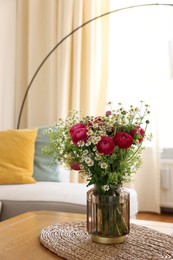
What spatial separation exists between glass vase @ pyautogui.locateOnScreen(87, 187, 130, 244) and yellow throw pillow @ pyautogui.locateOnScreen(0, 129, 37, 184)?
131 centimetres

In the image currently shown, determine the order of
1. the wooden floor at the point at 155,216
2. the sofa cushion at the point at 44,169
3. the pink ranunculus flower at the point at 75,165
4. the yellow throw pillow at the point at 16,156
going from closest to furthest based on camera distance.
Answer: the pink ranunculus flower at the point at 75,165 < the yellow throw pillow at the point at 16,156 < the sofa cushion at the point at 44,169 < the wooden floor at the point at 155,216

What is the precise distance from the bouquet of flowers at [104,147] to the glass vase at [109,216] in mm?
27

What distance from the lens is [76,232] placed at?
1144mm

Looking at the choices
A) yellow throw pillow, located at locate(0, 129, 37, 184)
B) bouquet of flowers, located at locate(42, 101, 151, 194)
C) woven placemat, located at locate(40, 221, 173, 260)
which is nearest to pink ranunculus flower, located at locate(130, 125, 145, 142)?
bouquet of flowers, located at locate(42, 101, 151, 194)

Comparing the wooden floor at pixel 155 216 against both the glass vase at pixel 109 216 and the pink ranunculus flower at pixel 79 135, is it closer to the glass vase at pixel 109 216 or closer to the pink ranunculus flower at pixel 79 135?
the glass vase at pixel 109 216

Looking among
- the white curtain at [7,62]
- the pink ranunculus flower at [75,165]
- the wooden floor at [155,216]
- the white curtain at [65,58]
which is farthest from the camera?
the white curtain at [7,62]

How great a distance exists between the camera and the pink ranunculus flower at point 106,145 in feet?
3.09

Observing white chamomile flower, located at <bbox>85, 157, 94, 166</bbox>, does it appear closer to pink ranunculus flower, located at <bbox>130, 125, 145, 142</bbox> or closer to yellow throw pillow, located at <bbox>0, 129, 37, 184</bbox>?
pink ranunculus flower, located at <bbox>130, 125, 145, 142</bbox>

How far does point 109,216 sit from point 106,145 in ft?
0.75

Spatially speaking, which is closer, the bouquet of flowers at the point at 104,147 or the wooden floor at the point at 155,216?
the bouquet of flowers at the point at 104,147

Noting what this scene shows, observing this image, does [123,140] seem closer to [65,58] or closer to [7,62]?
[65,58]

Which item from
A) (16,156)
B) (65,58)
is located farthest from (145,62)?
(16,156)

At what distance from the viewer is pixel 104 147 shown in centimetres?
94

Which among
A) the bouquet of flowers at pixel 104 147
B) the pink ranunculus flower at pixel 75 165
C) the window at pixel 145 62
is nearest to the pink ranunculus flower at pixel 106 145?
the bouquet of flowers at pixel 104 147
